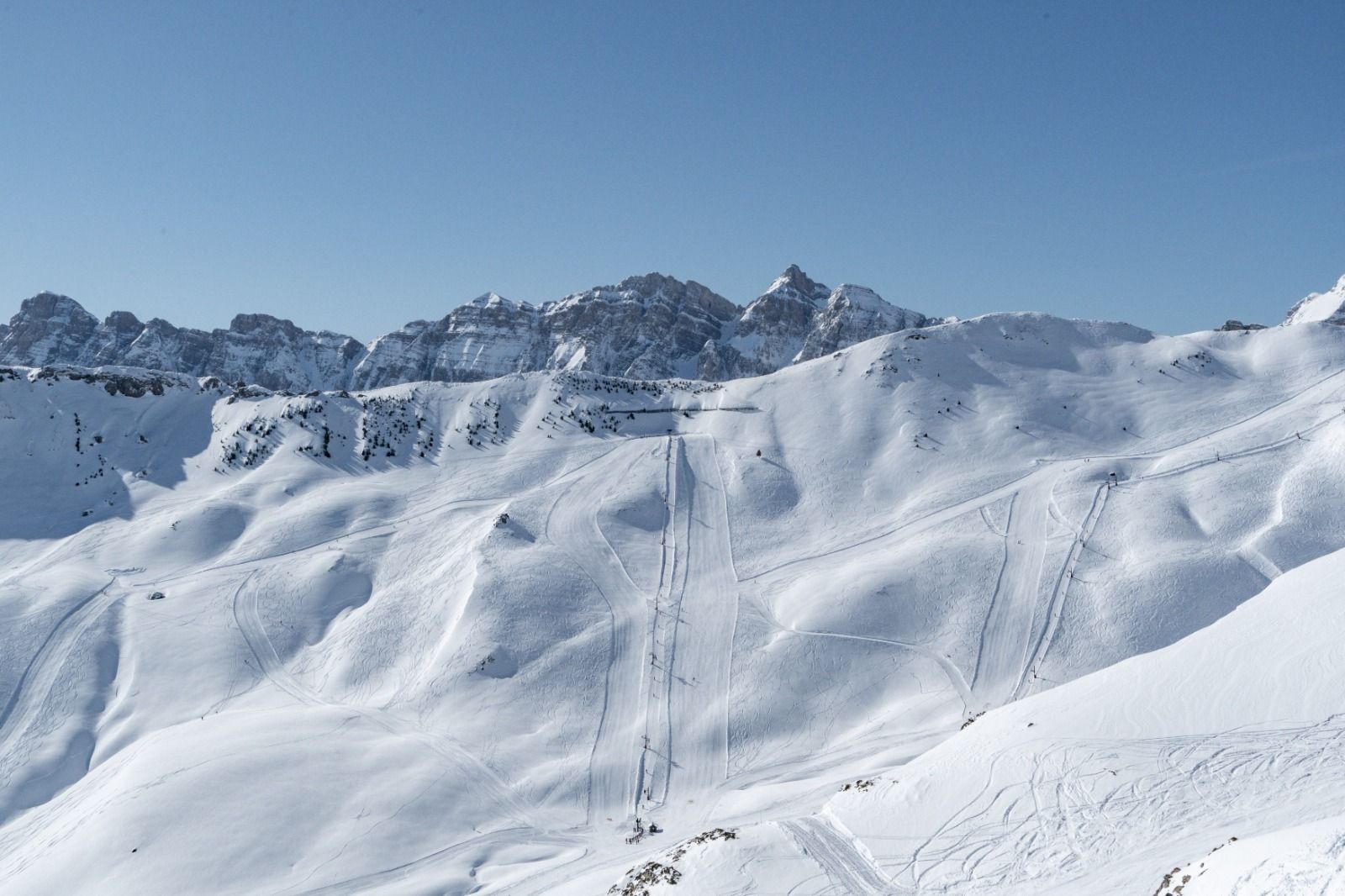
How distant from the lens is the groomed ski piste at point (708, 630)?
20.0m

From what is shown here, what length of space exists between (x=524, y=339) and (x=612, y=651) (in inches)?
5842

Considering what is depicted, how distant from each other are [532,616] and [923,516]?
74.1 feet

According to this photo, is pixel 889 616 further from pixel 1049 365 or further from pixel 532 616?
pixel 1049 365

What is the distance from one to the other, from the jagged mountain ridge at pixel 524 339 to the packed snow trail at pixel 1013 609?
376 ft

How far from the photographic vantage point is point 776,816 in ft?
85.7

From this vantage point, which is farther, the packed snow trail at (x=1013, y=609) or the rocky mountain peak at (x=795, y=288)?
the rocky mountain peak at (x=795, y=288)

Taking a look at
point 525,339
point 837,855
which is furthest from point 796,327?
point 837,855

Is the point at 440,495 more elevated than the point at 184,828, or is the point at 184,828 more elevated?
the point at 440,495

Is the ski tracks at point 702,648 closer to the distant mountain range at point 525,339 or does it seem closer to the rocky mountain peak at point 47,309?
the distant mountain range at point 525,339

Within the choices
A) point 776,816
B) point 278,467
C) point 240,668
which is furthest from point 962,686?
point 278,467

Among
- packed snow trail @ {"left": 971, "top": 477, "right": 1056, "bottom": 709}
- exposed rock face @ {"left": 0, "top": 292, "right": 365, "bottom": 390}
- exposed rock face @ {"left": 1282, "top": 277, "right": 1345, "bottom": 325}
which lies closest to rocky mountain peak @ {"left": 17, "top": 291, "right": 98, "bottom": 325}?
exposed rock face @ {"left": 0, "top": 292, "right": 365, "bottom": 390}

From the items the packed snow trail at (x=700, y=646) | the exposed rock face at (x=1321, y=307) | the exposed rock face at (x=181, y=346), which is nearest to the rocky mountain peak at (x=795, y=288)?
the exposed rock face at (x=1321, y=307)

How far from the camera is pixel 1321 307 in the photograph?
142 meters

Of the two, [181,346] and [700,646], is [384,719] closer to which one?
[700,646]
